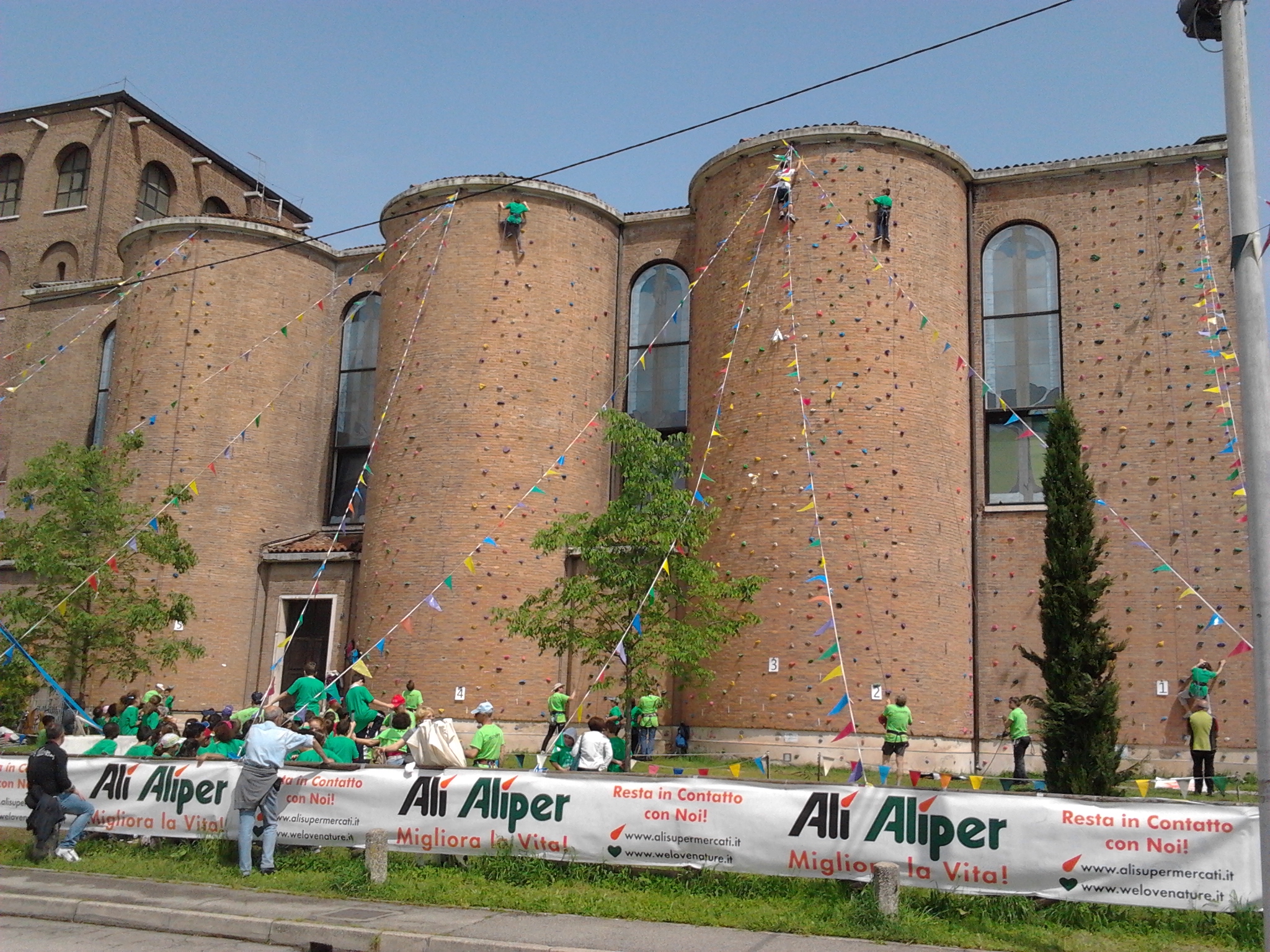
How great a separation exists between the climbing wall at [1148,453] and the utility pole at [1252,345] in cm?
1448

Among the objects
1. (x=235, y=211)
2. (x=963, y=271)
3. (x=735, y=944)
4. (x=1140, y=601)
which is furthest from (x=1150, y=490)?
(x=235, y=211)

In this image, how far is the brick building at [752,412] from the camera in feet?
75.2

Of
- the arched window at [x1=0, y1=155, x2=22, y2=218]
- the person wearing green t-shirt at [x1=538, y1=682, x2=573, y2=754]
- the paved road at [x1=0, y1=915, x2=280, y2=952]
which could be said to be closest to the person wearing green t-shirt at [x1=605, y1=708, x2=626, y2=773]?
the paved road at [x1=0, y1=915, x2=280, y2=952]

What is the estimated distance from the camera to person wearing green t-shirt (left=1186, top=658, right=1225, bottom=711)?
2130 cm

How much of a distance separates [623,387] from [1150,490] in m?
11.6

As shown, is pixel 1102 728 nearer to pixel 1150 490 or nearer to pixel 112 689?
pixel 1150 490

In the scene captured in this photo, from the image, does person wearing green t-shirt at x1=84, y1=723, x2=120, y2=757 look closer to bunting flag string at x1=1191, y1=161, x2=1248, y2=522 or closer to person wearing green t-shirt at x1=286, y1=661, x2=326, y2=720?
person wearing green t-shirt at x1=286, y1=661, x2=326, y2=720

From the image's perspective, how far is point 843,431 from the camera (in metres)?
23.4

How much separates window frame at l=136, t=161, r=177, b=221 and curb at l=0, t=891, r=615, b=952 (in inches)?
1321

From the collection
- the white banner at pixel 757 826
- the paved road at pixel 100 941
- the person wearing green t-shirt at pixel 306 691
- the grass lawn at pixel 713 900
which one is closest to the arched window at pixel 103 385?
the person wearing green t-shirt at pixel 306 691

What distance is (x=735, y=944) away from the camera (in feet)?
31.3

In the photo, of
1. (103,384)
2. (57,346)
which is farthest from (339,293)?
(57,346)

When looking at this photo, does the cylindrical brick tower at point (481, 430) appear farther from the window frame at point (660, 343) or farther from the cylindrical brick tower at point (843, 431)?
the cylindrical brick tower at point (843, 431)

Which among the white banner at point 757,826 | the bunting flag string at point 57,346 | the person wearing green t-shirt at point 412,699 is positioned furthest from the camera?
the bunting flag string at point 57,346
